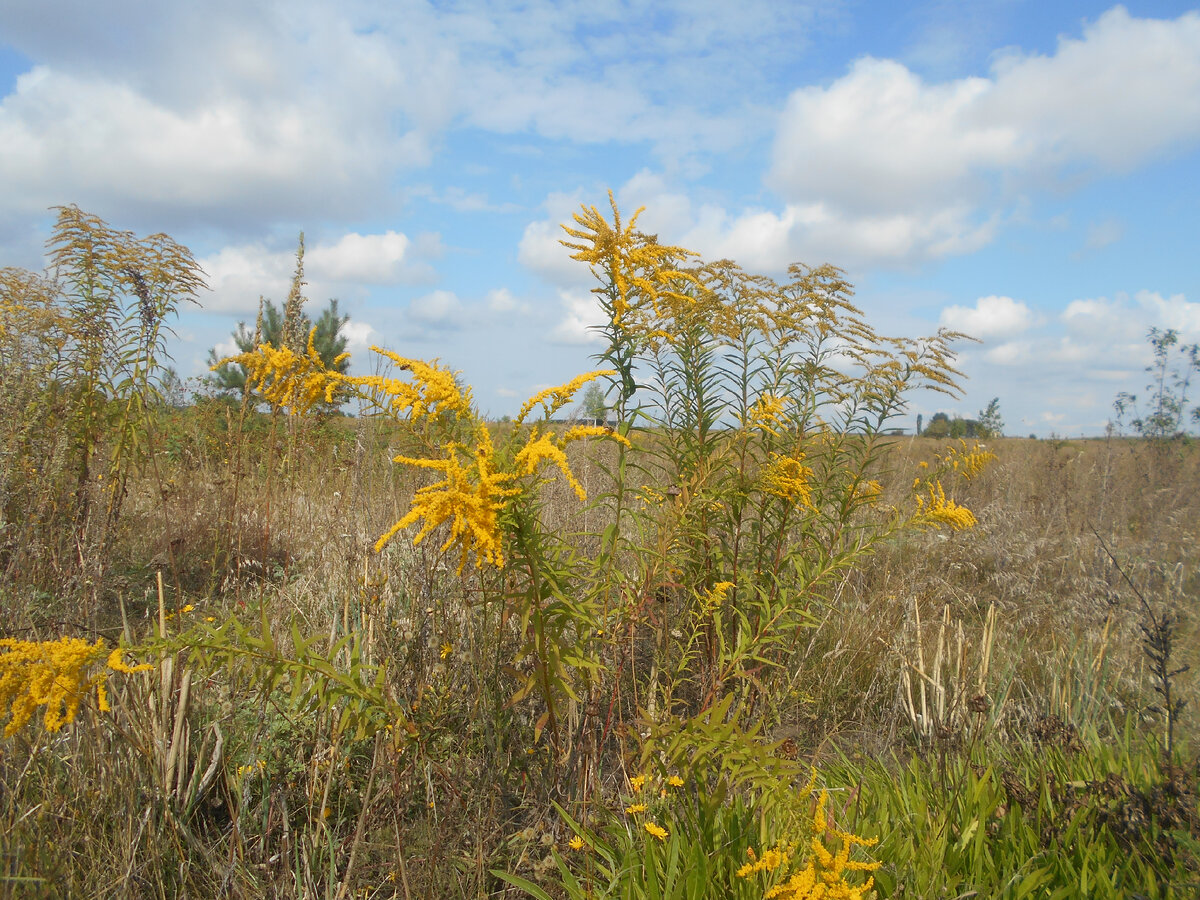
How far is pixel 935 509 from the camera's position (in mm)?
2848

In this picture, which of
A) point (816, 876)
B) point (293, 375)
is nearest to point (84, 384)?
point (293, 375)

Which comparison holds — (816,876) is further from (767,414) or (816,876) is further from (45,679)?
(45,679)

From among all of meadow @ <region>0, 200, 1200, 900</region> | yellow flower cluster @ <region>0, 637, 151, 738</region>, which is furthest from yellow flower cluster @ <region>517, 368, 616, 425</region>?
yellow flower cluster @ <region>0, 637, 151, 738</region>

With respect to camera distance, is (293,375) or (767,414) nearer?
(293,375)

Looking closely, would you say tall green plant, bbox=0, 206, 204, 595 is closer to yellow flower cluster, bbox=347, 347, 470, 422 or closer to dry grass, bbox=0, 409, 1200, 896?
dry grass, bbox=0, 409, 1200, 896

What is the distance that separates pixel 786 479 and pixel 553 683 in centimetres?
110

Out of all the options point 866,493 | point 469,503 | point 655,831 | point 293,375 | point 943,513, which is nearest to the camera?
point 469,503

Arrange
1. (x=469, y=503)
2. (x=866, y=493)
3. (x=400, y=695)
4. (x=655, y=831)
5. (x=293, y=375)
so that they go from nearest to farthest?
(x=469, y=503) → (x=655, y=831) → (x=293, y=375) → (x=400, y=695) → (x=866, y=493)

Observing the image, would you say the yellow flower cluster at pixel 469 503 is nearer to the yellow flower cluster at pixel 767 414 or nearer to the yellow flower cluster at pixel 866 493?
the yellow flower cluster at pixel 767 414

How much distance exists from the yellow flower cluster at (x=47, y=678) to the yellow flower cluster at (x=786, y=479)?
191 centimetres

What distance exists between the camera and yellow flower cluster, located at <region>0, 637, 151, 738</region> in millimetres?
1444

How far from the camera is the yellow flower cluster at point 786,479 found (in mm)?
2361

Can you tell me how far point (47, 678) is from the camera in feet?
4.80

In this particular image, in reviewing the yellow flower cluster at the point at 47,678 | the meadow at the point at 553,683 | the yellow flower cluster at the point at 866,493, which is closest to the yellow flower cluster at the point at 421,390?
the meadow at the point at 553,683
